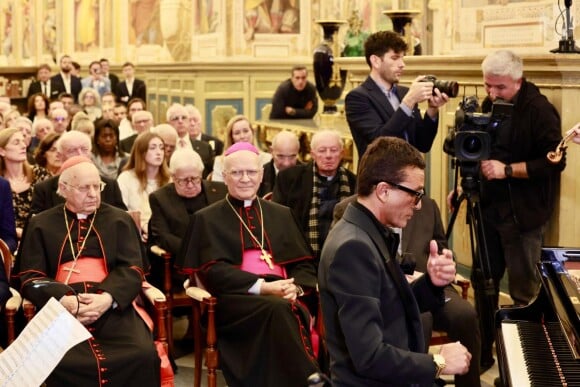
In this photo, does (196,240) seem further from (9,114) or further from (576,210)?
(9,114)

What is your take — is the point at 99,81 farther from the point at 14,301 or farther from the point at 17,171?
the point at 14,301

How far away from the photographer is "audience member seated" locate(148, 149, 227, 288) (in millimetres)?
6961

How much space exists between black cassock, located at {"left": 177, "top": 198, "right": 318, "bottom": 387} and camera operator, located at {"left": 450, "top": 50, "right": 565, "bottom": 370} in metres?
1.05

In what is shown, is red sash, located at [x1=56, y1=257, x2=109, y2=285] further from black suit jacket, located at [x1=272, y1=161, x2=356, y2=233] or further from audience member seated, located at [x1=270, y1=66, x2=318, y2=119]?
audience member seated, located at [x1=270, y1=66, x2=318, y2=119]

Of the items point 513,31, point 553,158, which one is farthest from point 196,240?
point 513,31

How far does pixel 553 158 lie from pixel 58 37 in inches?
878

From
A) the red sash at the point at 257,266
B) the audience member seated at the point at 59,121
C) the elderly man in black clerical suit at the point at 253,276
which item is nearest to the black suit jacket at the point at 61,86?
the audience member seated at the point at 59,121

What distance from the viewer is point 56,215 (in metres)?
5.88

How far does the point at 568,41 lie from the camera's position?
245 inches

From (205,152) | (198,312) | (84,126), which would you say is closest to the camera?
(198,312)

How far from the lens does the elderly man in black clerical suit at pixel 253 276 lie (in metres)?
5.62

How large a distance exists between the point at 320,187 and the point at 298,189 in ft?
0.51

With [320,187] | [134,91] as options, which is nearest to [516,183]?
[320,187]

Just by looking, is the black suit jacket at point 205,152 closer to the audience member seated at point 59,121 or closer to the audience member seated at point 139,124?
the audience member seated at point 139,124
